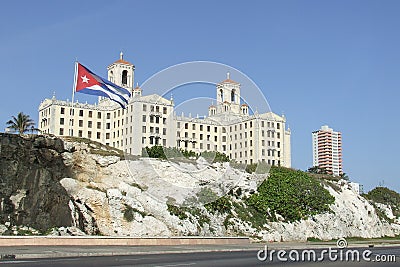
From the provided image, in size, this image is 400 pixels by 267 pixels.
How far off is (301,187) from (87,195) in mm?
26375

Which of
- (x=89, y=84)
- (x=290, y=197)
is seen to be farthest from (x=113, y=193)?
(x=290, y=197)

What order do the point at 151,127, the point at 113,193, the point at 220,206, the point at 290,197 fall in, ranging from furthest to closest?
1. the point at 151,127
2. the point at 290,197
3. the point at 220,206
4. the point at 113,193

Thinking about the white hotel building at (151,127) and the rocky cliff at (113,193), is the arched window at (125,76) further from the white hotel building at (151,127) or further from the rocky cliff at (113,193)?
the rocky cliff at (113,193)

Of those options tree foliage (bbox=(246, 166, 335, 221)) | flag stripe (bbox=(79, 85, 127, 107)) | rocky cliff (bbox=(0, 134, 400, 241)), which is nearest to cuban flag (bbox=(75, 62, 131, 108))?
flag stripe (bbox=(79, 85, 127, 107))

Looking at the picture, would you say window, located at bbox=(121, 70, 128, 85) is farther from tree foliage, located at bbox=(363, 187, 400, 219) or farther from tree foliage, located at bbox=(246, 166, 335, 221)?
tree foliage, located at bbox=(246, 166, 335, 221)

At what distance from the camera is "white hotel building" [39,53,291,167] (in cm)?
11644

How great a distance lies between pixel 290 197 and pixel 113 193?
2200 centimetres

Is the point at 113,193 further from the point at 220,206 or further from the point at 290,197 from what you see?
the point at 290,197

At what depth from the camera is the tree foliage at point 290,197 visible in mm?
55281

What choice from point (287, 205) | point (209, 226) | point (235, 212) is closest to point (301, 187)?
point (287, 205)

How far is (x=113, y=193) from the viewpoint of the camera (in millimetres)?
45000

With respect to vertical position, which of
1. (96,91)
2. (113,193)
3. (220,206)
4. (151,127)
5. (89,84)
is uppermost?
(151,127)

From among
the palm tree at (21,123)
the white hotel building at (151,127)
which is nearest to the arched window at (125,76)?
the white hotel building at (151,127)

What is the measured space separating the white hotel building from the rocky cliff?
55.1 m
